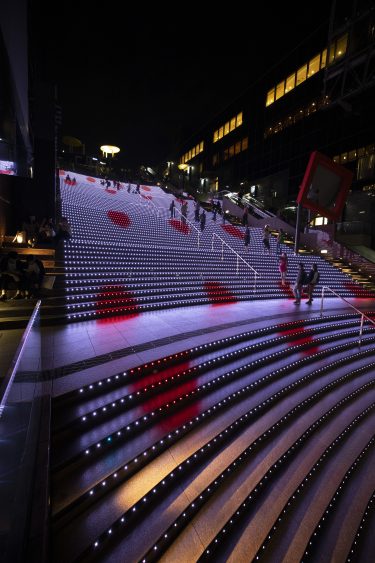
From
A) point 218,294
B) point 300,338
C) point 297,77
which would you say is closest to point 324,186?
point 218,294

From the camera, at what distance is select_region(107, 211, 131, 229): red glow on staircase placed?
14.6 meters

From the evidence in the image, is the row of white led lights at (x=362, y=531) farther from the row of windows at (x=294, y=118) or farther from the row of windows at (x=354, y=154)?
the row of windows at (x=294, y=118)

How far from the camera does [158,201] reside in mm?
21922

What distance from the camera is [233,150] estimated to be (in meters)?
35.3

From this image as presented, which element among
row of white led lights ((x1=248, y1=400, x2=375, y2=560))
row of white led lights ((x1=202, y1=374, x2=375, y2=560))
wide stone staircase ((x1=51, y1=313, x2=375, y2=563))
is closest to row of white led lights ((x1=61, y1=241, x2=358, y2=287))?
wide stone staircase ((x1=51, y1=313, x2=375, y2=563))

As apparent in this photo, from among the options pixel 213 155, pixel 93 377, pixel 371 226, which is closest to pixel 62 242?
pixel 93 377

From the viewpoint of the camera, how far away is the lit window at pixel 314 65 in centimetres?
2305

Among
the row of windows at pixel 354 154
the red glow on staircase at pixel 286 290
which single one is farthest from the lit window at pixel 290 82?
the red glow on staircase at pixel 286 290

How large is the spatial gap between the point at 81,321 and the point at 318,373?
190 inches

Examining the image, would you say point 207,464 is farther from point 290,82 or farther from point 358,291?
point 290,82

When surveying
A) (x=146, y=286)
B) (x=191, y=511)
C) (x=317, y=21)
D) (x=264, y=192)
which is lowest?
(x=191, y=511)

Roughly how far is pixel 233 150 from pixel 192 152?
1309cm

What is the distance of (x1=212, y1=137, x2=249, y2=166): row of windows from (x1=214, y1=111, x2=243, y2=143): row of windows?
212 cm

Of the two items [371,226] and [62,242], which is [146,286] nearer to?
[62,242]
